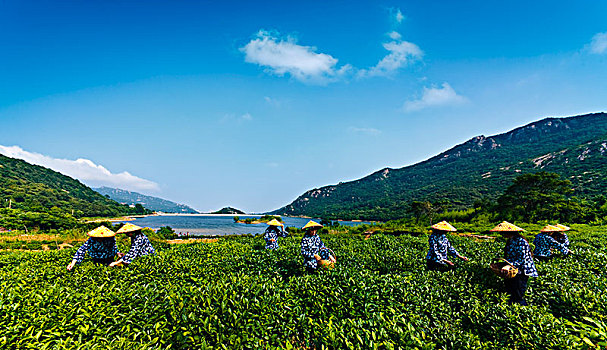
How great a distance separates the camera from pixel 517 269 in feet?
17.1

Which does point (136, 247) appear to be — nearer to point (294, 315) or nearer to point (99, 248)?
point (99, 248)

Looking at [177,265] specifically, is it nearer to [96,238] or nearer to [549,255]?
[96,238]

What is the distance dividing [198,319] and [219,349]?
2.06ft

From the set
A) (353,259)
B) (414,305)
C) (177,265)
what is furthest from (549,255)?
(177,265)

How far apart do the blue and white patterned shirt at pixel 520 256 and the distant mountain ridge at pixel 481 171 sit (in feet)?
206

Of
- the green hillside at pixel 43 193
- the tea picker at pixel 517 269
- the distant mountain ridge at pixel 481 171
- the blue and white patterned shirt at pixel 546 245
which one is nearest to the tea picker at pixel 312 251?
the tea picker at pixel 517 269

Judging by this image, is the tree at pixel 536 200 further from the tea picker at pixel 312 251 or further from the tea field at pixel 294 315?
the tea picker at pixel 312 251

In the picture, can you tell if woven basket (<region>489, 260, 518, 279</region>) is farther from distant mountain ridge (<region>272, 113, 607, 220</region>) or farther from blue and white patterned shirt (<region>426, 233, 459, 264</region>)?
distant mountain ridge (<region>272, 113, 607, 220</region>)

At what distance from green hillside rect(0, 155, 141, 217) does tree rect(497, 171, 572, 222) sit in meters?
77.5

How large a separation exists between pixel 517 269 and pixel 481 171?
359 ft

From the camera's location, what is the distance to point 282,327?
3275 mm

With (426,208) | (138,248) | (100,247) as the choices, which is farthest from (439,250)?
(426,208)

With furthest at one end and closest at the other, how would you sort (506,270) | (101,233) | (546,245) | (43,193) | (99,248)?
(43,193), (546,245), (99,248), (101,233), (506,270)

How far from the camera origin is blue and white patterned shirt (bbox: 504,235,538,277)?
5.22 meters
